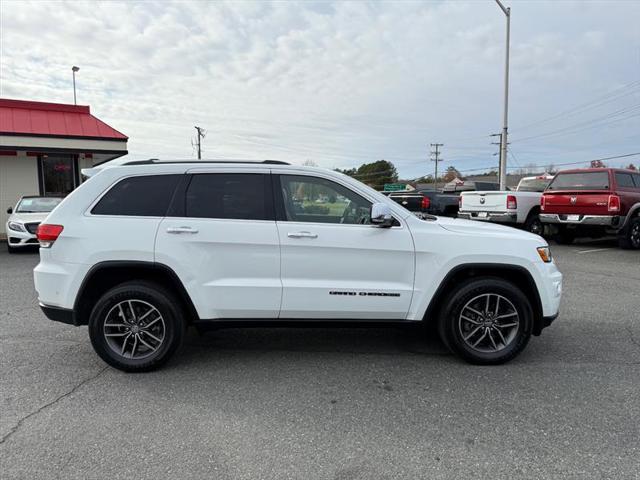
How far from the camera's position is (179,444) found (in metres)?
2.91

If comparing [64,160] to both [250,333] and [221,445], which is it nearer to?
[250,333]

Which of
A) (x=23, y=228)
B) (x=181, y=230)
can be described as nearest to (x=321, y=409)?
(x=181, y=230)

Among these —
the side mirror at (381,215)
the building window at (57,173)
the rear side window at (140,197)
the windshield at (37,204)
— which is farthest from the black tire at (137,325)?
the building window at (57,173)

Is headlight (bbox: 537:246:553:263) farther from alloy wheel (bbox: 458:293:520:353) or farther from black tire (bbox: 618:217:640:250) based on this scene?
black tire (bbox: 618:217:640:250)

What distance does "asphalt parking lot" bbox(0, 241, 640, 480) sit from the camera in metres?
2.71

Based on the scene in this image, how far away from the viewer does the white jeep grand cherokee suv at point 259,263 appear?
3.89m

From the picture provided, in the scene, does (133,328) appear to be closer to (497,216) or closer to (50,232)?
(50,232)

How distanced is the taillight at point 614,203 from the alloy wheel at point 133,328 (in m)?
10.8

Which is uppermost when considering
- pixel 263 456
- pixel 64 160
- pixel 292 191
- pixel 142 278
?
pixel 64 160

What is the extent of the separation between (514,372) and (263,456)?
7.77 ft

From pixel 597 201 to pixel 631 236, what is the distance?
1409mm

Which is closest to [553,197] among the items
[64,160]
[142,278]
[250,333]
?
[250,333]

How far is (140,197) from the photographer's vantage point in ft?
13.2

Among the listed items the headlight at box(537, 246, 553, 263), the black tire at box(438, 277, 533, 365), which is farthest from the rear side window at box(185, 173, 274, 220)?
the headlight at box(537, 246, 553, 263)
